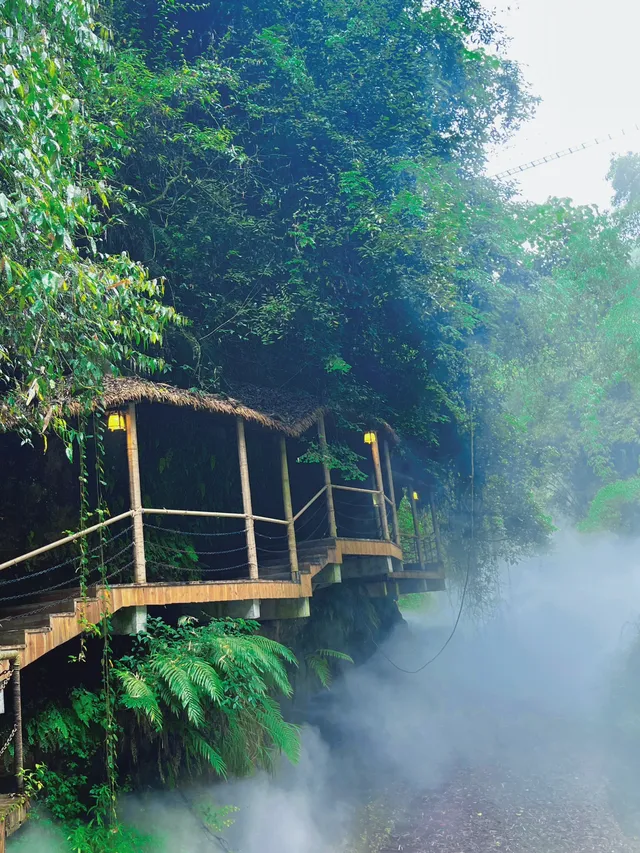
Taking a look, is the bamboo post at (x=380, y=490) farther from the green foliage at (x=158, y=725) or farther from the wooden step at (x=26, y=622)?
the wooden step at (x=26, y=622)

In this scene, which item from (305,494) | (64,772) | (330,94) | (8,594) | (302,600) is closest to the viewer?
(64,772)

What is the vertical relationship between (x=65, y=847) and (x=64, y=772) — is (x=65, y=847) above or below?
below

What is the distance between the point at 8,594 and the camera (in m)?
9.59

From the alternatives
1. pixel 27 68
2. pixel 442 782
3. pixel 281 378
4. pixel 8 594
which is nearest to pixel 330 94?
pixel 281 378

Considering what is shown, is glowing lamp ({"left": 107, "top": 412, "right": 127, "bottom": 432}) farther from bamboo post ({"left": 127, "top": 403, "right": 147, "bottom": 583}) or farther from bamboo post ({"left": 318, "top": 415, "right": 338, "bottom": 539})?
bamboo post ({"left": 318, "top": 415, "right": 338, "bottom": 539})

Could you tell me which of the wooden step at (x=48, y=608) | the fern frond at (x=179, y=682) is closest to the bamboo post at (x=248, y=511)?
the fern frond at (x=179, y=682)

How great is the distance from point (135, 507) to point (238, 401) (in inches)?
113

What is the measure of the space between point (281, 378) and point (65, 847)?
8.83 meters

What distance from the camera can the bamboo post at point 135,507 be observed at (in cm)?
827

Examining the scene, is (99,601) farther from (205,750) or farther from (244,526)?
(244,526)

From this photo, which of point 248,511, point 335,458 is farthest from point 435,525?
point 248,511

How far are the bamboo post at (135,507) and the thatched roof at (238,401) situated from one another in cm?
26

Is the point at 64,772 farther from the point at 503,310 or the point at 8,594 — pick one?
the point at 503,310

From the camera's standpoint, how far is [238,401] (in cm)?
1081
